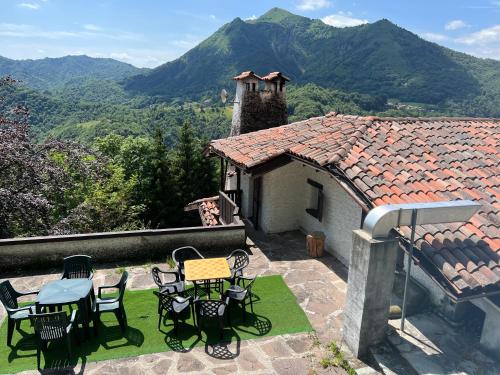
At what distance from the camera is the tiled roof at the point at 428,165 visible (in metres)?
5.95

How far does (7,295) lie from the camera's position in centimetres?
639

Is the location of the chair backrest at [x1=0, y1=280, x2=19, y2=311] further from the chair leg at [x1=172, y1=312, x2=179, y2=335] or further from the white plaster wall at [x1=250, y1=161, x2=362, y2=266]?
the white plaster wall at [x1=250, y1=161, x2=362, y2=266]

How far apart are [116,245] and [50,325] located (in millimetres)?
4112

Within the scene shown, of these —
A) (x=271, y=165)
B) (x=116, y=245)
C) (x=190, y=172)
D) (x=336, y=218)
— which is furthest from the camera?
(x=190, y=172)

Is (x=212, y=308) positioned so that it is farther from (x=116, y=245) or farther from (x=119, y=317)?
(x=116, y=245)

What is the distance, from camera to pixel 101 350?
247 inches

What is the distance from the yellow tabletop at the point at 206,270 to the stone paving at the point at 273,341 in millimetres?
1330

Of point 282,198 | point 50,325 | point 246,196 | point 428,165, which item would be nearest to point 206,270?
point 50,325

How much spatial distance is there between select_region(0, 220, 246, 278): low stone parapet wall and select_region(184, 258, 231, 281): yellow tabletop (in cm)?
234

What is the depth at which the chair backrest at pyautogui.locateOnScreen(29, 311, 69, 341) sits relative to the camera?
18.1 ft

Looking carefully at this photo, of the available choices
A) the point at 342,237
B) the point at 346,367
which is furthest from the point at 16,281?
the point at 342,237

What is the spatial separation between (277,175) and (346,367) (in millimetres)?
6887

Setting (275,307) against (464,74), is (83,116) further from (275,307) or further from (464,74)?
(275,307)

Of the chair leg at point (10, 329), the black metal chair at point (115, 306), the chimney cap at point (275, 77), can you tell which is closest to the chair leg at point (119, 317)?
the black metal chair at point (115, 306)
